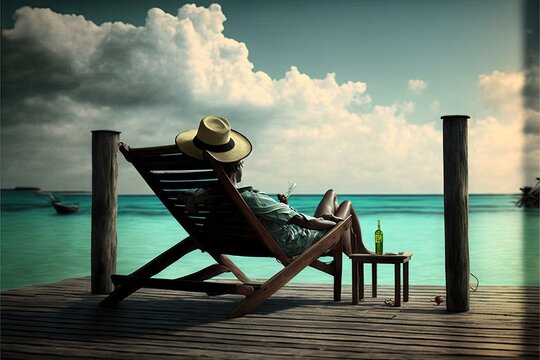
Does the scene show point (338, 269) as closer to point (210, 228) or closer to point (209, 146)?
point (210, 228)

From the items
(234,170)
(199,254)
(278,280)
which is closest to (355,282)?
(278,280)

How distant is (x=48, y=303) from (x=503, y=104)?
34.1 metres

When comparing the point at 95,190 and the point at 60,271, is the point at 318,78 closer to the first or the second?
the point at 60,271

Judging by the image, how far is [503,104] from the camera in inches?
1391

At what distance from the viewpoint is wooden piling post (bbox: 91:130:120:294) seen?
504cm

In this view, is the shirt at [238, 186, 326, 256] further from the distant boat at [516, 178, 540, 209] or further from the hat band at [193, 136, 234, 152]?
the distant boat at [516, 178, 540, 209]

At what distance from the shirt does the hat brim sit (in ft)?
0.89

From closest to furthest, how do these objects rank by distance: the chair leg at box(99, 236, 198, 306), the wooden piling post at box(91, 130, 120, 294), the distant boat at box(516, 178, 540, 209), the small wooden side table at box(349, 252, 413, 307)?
the small wooden side table at box(349, 252, 413, 307) → the chair leg at box(99, 236, 198, 306) → the wooden piling post at box(91, 130, 120, 294) → the distant boat at box(516, 178, 540, 209)

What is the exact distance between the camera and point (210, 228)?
4453 mm

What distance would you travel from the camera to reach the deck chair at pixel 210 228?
4047 millimetres

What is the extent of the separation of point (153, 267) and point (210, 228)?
1.79 feet

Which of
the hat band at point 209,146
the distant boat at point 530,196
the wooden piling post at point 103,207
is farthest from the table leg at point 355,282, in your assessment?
the distant boat at point 530,196

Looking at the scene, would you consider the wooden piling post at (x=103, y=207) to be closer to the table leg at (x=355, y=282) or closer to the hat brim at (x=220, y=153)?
the hat brim at (x=220, y=153)

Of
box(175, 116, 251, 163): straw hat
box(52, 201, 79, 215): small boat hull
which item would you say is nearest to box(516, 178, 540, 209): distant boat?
box(52, 201, 79, 215): small boat hull
